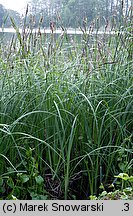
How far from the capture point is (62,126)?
1.86m

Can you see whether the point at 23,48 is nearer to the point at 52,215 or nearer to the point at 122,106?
the point at 122,106

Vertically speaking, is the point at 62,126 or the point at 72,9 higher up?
the point at 72,9

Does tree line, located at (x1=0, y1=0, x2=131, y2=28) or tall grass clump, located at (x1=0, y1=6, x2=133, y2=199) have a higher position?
tree line, located at (x1=0, y1=0, x2=131, y2=28)

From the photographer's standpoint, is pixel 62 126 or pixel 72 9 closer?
pixel 62 126

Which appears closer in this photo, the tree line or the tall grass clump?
the tall grass clump

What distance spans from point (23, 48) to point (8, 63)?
0.12 meters

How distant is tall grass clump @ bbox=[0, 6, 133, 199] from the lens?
1.94 metres

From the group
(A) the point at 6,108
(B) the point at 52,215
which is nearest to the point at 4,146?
(A) the point at 6,108

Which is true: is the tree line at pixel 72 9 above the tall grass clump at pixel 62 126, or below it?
above

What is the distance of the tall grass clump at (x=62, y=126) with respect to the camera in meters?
1.94

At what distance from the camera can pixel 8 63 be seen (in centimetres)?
231

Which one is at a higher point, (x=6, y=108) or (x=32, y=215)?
(x=6, y=108)

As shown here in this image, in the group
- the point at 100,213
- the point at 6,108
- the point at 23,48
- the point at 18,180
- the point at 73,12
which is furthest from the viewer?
the point at 73,12

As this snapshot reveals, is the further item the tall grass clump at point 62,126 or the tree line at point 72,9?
the tree line at point 72,9
